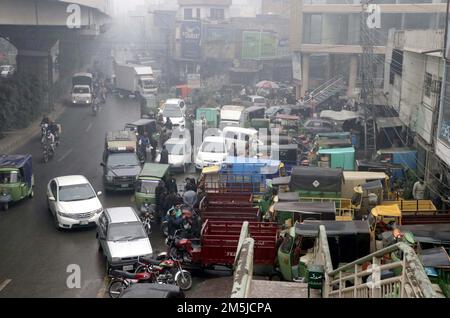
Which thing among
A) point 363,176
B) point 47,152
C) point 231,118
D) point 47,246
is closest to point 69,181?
point 47,246

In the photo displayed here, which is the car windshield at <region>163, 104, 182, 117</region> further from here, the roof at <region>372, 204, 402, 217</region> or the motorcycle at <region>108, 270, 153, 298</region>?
the motorcycle at <region>108, 270, 153, 298</region>

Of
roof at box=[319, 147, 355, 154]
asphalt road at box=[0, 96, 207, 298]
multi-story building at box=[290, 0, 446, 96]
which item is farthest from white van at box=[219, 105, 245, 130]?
multi-story building at box=[290, 0, 446, 96]

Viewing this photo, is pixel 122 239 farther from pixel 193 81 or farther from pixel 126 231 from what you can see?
pixel 193 81

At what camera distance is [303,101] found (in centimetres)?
4394

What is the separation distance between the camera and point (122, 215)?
16297 millimetres

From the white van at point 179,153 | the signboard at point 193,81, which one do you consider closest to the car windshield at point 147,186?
the white van at point 179,153

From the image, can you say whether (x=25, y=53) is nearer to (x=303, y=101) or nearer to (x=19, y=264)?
(x=303, y=101)

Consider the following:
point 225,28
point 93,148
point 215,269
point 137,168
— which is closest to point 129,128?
point 93,148

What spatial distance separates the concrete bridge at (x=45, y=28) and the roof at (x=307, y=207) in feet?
44.8

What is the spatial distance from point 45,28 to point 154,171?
20290 millimetres

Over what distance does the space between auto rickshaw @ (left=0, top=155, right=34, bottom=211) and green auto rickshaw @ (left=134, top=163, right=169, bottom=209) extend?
12.9ft

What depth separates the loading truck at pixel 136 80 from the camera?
152ft

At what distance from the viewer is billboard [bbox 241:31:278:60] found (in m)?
55.4

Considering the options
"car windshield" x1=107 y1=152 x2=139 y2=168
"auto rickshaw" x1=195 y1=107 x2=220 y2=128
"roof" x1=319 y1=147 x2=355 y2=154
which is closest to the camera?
"car windshield" x1=107 y1=152 x2=139 y2=168
